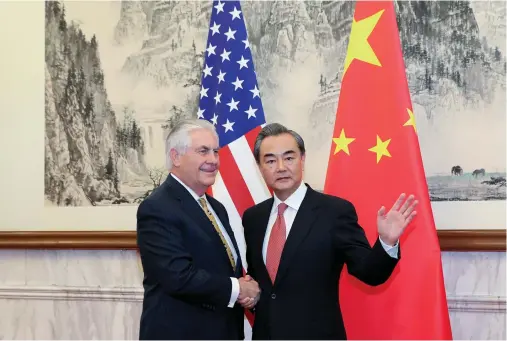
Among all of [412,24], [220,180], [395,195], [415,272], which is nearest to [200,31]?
[220,180]

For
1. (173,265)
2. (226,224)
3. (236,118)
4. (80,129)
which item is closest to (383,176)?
(226,224)

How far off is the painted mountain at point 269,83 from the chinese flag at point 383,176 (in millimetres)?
446

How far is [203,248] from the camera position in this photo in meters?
2.67

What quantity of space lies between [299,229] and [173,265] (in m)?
0.57

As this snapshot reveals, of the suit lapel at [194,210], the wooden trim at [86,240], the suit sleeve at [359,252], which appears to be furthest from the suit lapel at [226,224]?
the wooden trim at [86,240]

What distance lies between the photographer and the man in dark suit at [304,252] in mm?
2676

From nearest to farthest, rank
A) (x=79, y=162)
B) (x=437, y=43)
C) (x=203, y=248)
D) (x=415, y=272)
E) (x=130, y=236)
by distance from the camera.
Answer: (x=203, y=248)
(x=415, y=272)
(x=437, y=43)
(x=130, y=236)
(x=79, y=162)

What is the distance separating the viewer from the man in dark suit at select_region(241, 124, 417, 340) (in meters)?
2.68

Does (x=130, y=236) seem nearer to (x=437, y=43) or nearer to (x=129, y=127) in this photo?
(x=129, y=127)

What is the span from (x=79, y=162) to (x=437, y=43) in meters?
2.32

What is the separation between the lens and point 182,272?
8.30 feet

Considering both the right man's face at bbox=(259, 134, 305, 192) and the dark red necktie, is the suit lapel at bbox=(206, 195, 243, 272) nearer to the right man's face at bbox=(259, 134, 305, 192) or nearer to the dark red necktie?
the dark red necktie

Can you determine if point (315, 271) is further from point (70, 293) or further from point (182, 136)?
point (70, 293)

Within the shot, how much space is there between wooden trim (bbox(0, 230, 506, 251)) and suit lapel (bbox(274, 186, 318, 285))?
0.94 m
